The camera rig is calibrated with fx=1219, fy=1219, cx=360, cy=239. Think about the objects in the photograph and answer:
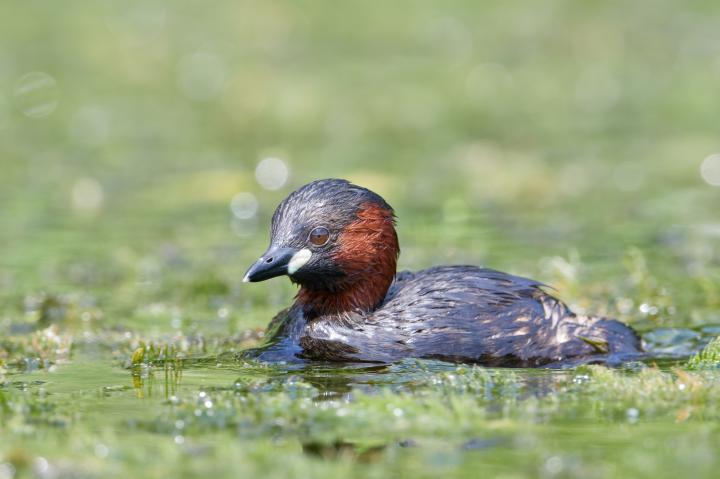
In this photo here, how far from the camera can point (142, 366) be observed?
23.6 ft

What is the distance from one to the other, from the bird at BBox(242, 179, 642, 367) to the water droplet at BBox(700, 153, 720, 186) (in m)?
6.64

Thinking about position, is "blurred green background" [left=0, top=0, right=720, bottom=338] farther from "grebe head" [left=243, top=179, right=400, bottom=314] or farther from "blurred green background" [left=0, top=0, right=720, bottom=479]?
"grebe head" [left=243, top=179, right=400, bottom=314]

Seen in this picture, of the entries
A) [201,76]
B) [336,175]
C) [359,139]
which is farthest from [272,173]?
[201,76]

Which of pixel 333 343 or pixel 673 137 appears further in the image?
pixel 673 137

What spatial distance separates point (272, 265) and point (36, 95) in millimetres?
11800

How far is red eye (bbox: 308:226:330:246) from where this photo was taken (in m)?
7.32

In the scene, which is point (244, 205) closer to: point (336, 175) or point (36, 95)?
point (336, 175)

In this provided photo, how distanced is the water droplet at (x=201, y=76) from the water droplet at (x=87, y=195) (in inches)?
155

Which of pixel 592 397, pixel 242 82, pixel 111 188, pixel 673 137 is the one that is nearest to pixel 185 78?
pixel 242 82

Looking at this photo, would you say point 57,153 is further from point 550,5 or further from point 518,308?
point 518,308

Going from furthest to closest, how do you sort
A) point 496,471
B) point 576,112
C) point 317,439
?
point 576,112, point 317,439, point 496,471

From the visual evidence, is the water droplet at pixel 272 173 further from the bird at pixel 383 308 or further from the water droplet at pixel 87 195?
the bird at pixel 383 308

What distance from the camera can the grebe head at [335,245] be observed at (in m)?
7.31

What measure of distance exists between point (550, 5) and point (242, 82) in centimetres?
529
